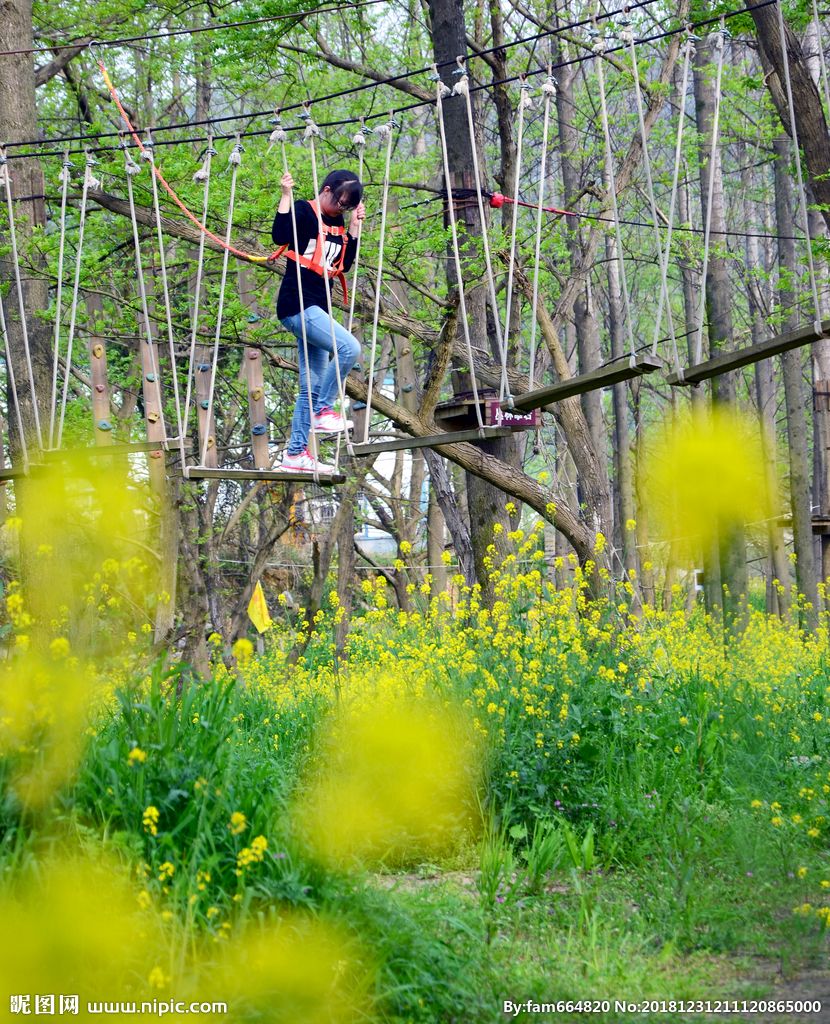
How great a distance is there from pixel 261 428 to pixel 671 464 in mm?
2476

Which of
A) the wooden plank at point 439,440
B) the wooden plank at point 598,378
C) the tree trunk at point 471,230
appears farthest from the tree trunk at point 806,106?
the wooden plank at point 439,440

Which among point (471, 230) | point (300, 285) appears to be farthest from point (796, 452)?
point (300, 285)

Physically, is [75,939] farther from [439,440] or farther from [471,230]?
[471,230]

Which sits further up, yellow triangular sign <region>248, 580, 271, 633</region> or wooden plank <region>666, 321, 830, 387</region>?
wooden plank <region>666, 321, 830, 387</region>

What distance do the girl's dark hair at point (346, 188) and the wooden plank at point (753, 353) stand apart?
2214 mm

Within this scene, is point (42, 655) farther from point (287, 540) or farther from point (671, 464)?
point (287, 540)

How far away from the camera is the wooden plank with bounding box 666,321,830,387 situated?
4.87 metres

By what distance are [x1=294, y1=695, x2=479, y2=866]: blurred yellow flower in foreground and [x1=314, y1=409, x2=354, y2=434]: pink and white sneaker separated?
1.56 metres

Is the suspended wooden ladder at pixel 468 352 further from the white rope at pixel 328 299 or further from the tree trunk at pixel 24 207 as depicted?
the tree trunk at pixel 24 207

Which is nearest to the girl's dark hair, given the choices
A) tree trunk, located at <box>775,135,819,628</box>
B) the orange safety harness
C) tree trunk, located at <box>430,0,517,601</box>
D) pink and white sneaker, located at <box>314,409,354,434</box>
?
the orange safety harness

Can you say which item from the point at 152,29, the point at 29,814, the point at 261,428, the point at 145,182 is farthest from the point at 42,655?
the point at 152,29

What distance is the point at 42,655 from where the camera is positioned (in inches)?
188

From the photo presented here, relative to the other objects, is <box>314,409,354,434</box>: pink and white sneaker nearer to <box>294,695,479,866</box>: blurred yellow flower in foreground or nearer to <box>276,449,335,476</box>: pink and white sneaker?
<box>276,449,335,476</box>: pink and white sneaker

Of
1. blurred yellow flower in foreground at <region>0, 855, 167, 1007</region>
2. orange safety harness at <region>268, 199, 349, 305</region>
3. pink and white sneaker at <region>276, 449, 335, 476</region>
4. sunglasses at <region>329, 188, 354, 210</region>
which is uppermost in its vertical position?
sunglasses at <region>329, 188, 354, 210</region>
